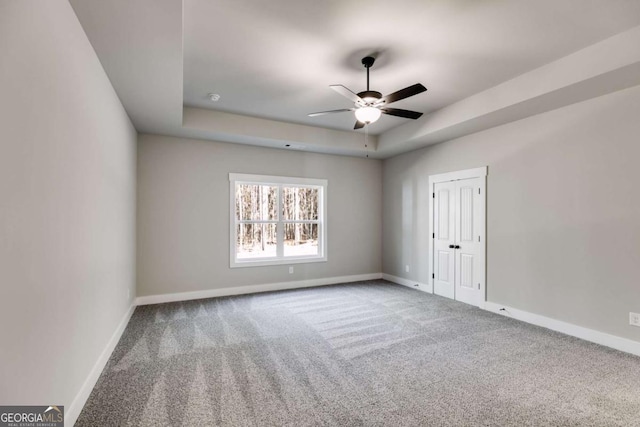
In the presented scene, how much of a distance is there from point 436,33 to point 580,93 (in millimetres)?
1862

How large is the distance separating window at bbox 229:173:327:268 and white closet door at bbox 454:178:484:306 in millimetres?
2498

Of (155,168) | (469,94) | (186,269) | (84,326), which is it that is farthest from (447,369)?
(155,168)

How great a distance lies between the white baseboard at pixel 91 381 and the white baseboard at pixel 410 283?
4760 mm

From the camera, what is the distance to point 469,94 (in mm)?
4168

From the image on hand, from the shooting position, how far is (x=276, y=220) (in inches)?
238

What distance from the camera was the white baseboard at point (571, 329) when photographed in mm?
3232

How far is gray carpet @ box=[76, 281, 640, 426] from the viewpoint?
220 centimetres

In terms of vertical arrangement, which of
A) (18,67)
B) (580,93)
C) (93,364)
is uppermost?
(580,93)

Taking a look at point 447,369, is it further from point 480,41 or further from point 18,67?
point 18,67

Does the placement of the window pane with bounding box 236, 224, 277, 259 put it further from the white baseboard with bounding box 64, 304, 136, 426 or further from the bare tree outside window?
the white baseboard with bounding box 64, 304, 136, 426

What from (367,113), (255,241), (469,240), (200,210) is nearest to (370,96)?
(367,113)

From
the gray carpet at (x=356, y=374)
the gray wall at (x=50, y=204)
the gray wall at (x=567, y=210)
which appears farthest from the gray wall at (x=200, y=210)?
the gray wall at (x=567, y=210)

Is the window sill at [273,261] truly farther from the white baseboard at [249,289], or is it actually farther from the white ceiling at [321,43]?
the white ceiling at [321,43]

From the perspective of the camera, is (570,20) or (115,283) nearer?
(570,20)
